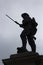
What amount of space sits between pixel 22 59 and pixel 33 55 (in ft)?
2.36

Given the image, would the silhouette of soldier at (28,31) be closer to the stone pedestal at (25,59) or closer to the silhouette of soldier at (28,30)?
the silhouette of soldier at (28,30)

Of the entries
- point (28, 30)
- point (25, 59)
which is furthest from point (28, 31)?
point (25, 59)

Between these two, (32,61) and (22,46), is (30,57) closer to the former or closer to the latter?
(32,61)

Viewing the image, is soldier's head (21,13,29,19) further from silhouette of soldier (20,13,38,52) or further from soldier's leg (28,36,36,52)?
soldier's leg (28,36,36,52)

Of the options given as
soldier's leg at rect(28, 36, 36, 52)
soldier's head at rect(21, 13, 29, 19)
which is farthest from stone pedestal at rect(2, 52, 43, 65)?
soldier's head at rect(21, 13, 29, 19)

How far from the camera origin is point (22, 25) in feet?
53.6

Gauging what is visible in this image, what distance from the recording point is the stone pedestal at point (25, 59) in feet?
48.1

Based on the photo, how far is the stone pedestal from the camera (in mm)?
14672

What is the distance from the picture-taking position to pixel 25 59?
584 inches

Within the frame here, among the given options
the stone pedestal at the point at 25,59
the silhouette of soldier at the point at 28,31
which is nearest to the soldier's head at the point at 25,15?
the silhouette of soldier at the point at 28,31

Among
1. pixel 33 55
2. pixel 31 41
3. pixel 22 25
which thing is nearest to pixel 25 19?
pixel 22 25

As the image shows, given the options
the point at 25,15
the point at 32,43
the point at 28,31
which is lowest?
the point at 32,43

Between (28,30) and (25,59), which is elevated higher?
(28,30)

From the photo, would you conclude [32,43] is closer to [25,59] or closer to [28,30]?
[28,30]
